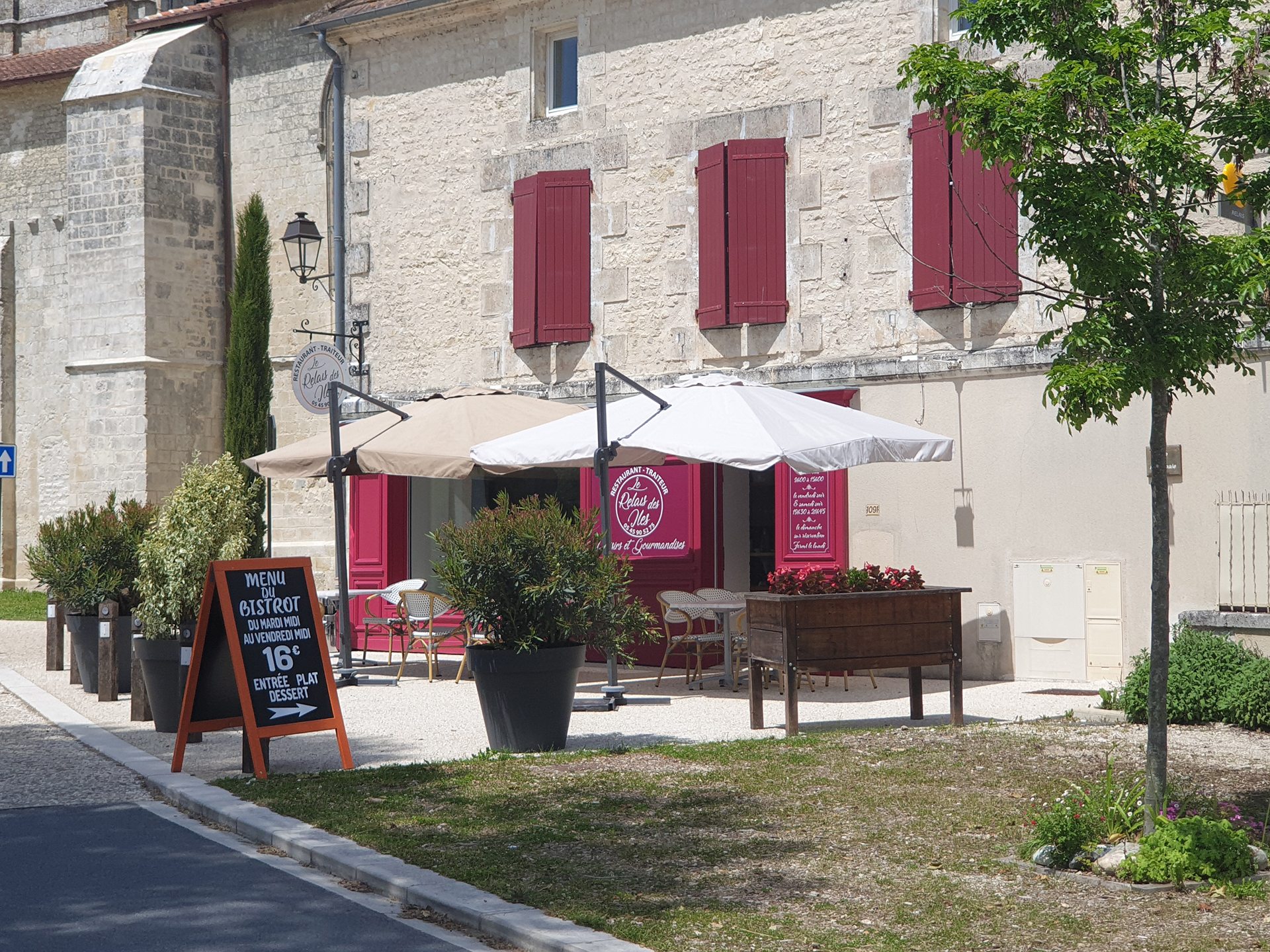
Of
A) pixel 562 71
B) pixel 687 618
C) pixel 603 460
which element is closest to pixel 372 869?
pixel 603 460

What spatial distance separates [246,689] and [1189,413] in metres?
7.19

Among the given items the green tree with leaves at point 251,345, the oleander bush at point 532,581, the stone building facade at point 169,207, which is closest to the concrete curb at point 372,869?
the oleander bush at point 532,581

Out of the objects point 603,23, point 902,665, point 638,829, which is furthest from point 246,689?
point 603,23

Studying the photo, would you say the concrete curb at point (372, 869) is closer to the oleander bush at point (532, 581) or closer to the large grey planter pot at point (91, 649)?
the oleander bush at point (532, 581)

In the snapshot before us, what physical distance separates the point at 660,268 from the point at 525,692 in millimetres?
6647

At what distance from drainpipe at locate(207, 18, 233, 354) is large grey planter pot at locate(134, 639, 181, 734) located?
10.8 metres

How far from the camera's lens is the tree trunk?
5.56 m

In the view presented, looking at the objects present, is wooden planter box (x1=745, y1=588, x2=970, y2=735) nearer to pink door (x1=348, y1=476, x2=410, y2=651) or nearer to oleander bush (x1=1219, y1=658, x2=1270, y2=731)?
oleander bush (x1=1219, y1=658, x2=1270, y2=731)

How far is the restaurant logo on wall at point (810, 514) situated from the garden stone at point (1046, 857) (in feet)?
24.1

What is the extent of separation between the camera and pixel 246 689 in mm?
7727

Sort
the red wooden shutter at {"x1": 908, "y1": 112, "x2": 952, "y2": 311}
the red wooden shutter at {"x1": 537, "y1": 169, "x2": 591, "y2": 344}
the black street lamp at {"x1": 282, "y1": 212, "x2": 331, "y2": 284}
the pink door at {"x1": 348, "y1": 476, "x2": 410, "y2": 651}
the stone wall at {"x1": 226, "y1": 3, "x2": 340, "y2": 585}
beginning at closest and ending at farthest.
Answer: the red wooden shutter at {"x1": 908, "y1": 112, "x2": 952, "y2": 311} → the red wooden shutter at {"x1": 537, "y1": 169, "x2": 591, "y2": 344} → the black street lamp at {"x1": 282, "y1": 212, "x2": 331, "y2": 284} → the pink door at {"x1": 348, "y1": 476, "x2": 410, "y2": 651} → the stone wall at {"x1": 226, "y1": 3, "x2": 340, "y2": 585}

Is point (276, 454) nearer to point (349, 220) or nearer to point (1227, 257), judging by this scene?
point (349, 220)

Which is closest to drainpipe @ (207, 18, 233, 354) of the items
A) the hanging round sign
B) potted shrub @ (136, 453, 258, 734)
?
the hanging round sign

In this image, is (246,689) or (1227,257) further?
(246,689)
